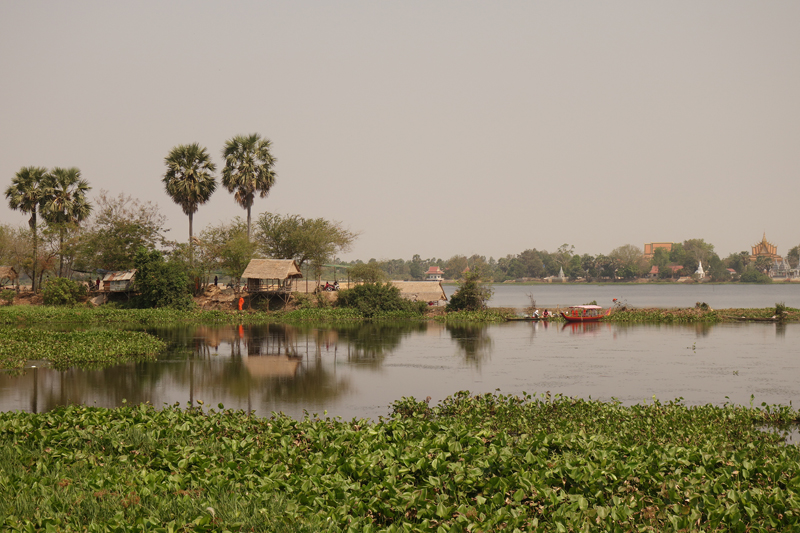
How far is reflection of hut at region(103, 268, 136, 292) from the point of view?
4947 centimetres

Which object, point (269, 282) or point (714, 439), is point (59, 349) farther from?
point (269, 282)

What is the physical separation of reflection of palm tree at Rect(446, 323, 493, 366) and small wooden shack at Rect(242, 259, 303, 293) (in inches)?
571

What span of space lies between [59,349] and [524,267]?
169m

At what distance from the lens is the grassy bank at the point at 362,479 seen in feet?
22.2

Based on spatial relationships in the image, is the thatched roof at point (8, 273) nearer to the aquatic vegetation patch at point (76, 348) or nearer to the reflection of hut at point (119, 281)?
the reflection of hut at point (119, 281)

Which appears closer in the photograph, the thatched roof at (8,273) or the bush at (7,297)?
the bush at (7,297)

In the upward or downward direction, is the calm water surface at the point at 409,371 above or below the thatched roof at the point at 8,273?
below

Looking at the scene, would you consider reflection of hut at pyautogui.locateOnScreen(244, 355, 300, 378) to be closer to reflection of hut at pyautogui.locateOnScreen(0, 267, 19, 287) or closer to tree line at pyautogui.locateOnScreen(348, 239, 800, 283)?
reflection of hut at pyautogui.locateOnScreen(0, 267, 19, 287)

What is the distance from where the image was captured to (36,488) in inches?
288

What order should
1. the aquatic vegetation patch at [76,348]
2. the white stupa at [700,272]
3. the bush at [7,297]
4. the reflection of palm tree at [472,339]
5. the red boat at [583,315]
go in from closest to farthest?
the aquatic vegetation patch at [76,348] < the reflection of palm tree at [472,339] < the red boat at [583,315] < the bush at [7,297] < the white stupa at [700,272]

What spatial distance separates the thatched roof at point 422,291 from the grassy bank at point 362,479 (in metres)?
41.6

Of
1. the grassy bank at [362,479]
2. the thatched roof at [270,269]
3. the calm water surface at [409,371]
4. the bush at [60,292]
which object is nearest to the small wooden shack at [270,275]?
the thatched roof at [270,269]

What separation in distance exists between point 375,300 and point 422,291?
22.6 ft

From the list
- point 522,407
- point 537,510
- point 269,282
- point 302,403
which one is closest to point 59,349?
point 302,403
